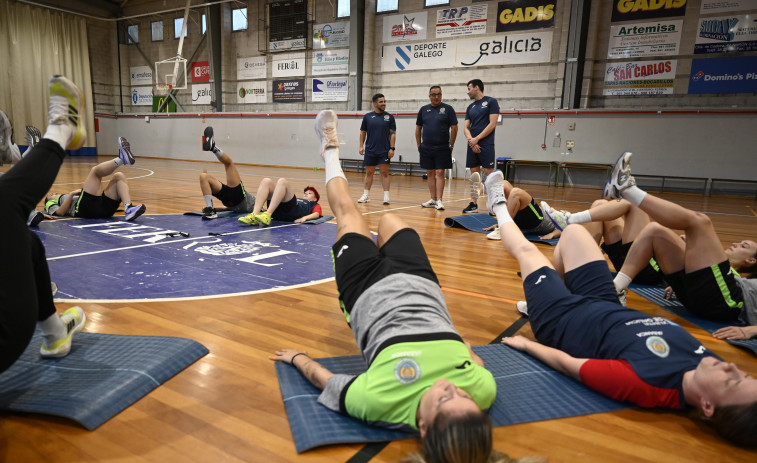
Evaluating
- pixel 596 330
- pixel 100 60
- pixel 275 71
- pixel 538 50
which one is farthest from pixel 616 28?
pixel 100 60

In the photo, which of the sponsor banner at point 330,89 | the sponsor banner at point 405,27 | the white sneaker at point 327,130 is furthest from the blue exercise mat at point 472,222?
the sponsor banner at point 330,89

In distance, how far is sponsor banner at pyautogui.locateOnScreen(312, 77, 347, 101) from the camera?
15.9 m

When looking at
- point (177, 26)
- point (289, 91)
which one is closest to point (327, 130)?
point (289, 91)

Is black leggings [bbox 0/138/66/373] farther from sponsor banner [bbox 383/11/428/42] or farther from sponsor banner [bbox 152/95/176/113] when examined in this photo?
sponsor banner [bbox 152/95/176/113]

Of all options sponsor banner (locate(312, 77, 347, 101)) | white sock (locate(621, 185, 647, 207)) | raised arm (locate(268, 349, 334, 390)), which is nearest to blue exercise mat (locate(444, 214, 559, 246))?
white sock (locate(621, 185, 647, 207))

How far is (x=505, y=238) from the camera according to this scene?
2.53 meters

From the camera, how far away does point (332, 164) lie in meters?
2.83

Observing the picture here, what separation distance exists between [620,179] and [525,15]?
39.5 ft

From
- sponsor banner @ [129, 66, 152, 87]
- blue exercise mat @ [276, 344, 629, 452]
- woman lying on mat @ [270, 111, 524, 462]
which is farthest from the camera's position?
sponsor banner @ [129, 66, 152, 87]

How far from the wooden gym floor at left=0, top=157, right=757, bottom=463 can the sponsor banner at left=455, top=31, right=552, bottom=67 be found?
11.3 m

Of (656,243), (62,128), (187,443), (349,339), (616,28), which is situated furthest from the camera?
(616,28)

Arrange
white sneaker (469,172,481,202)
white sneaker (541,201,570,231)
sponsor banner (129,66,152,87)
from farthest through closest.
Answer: sponsor banner (129,66,152,87) → white sneaker (469,172,481,202) → white sneaker (541,201,570,231)

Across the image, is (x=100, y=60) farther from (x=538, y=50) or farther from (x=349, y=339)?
(x=349, y=339)

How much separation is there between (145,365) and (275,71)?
16878 millimetres
